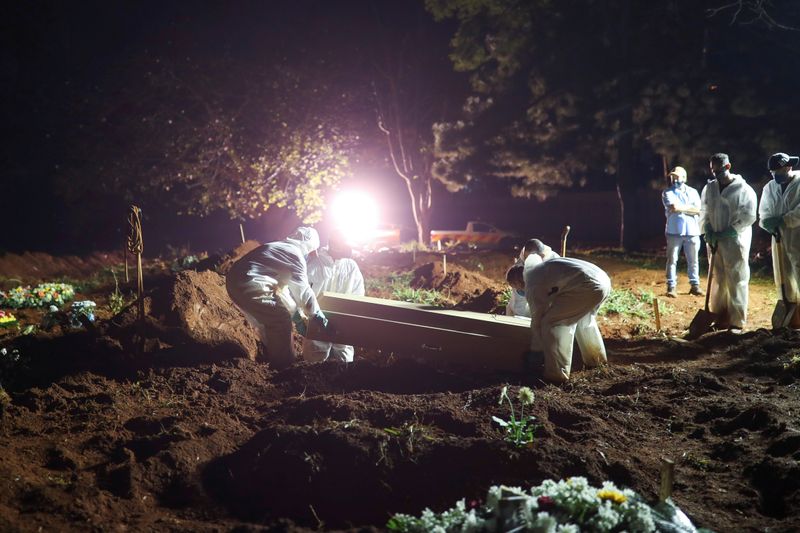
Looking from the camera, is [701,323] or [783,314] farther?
[701,323]

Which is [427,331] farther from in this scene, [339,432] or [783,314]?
[783,314]

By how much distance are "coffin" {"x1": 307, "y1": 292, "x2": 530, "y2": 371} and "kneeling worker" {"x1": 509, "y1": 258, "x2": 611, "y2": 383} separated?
252 mm

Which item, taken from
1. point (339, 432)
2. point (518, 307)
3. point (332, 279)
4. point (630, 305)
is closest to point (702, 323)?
point (630, 305)

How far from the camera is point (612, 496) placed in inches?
124

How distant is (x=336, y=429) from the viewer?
13.8 feet

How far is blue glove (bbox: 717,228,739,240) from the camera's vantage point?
7.59 m

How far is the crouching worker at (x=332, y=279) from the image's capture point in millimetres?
7316

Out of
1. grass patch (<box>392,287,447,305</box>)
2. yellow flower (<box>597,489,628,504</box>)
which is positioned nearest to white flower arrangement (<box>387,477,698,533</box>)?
yellow flower (<box>597,489,628,504</box>)

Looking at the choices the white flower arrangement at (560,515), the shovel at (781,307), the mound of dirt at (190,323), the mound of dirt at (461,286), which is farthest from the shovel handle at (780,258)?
the mound of dirt at (190,323)

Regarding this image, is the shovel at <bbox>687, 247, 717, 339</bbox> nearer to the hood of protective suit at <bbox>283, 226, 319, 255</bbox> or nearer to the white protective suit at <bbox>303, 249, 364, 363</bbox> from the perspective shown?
the white protective suit at <bbox>303, 249, 364, 363</bbox>

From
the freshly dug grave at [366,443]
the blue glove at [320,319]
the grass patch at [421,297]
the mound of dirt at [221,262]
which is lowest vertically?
the freshly dug grave at [366,443]

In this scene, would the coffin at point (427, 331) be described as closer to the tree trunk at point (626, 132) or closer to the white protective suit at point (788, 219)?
the white protective suit at point (788, 219)

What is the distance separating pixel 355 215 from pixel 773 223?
15.3 meters

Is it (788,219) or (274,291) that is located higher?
(788,219)
